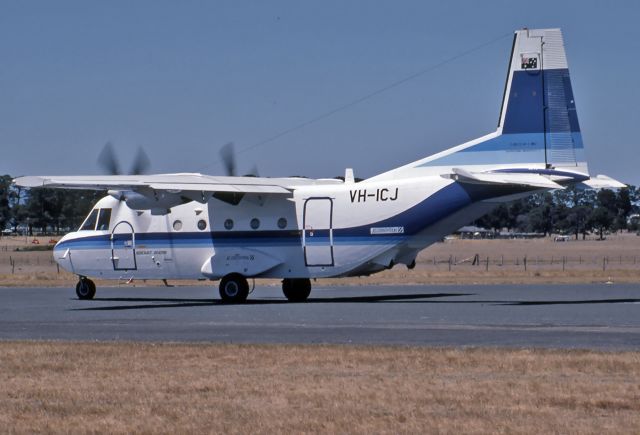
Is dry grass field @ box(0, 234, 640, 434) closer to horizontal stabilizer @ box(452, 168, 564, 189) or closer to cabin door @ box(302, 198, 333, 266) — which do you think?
horizontal stabilizer @ box(452, 168, 564, 189)

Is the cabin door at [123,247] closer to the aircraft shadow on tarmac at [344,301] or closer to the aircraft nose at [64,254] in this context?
the aircraft shadow on tarmac at [344,301]

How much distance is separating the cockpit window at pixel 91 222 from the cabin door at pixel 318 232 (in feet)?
26.4

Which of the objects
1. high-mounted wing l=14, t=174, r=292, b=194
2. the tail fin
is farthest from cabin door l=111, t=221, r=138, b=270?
the tail fin

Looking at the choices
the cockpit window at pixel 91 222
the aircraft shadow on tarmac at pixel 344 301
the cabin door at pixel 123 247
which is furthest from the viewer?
the cockpit window at pixel 91 222

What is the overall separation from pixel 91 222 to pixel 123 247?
1.94 m

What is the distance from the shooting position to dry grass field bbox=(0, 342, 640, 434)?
12.9 m

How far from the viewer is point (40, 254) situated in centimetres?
10106

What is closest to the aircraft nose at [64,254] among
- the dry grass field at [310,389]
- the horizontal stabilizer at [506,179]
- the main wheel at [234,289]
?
the main wheel at [234,289]

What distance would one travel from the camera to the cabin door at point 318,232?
3462 centimetres

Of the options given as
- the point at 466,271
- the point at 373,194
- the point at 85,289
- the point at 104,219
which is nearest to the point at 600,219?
the point at 466,271

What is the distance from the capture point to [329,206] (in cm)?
3469

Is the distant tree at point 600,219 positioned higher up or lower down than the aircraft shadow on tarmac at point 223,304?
higher up

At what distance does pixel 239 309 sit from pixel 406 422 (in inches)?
772

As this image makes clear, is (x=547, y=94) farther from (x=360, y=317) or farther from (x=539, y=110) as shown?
(x=360, y=317)
